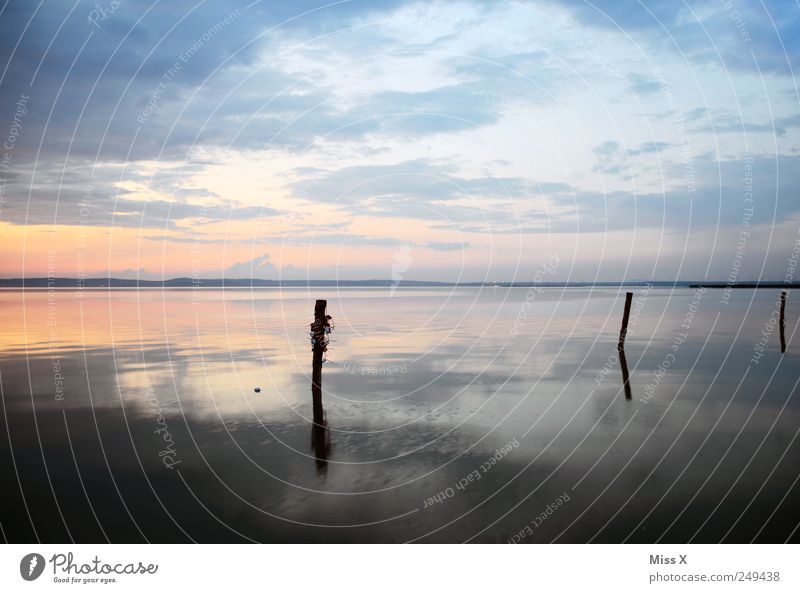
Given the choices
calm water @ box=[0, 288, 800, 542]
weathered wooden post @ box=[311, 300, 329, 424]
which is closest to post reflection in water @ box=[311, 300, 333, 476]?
weathered wooden post @ box=[311, 300, 329, 424]

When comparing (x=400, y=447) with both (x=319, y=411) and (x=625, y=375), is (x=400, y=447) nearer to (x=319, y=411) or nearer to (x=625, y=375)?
(x=319, y=411)

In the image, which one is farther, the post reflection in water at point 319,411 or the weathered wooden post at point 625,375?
the weathered wooden post at point 625,375

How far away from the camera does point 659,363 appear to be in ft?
94.2

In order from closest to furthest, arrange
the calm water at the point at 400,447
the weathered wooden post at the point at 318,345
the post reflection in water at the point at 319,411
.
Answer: the calm water at the point at 400,447
the post reflection in water at the point at 319,411
the weathered wooden post at the point at 318,345

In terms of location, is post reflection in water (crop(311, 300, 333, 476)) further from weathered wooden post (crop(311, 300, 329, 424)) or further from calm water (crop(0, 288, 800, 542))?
calm water (crop(0, 288, 800, 542))

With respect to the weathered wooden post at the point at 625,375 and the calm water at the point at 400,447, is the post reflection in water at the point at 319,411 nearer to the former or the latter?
the calm water at the point at 400,447

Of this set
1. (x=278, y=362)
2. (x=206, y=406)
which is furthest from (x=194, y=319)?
(x=206, y=406)

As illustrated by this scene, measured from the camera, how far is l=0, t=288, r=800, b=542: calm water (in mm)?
10258

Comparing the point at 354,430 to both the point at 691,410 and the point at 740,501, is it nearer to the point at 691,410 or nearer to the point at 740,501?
the point at 740,501

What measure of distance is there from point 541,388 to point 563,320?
35.0 meters

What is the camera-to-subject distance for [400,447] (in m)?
14.8

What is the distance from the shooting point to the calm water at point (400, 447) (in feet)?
33.7

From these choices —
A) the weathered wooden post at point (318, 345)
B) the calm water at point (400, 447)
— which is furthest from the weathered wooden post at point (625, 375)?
the weathered wooden post at point (318, 345)
